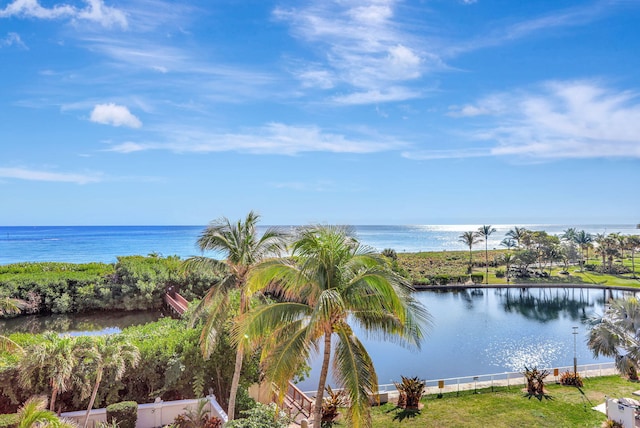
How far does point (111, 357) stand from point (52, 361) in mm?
1545

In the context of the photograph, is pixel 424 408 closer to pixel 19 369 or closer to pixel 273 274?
pixel 273 274

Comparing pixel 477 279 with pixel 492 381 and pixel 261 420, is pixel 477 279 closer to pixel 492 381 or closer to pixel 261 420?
pixel 492 381

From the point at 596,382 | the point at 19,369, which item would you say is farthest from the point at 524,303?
the point at 19,369

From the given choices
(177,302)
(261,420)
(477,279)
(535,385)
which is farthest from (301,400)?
(477,279)

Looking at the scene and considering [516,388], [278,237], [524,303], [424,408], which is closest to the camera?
[278,237]

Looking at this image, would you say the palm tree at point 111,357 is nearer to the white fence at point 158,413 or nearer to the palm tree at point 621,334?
the white fence at point 158,413

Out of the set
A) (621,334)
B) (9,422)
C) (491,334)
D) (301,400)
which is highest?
(621,334)

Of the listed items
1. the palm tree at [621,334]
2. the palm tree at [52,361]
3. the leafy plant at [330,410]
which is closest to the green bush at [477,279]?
the palm tree at [621,334]

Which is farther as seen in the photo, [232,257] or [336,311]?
[232,257]

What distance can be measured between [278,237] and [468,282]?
48.9 metres

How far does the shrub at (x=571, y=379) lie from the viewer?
744 inches

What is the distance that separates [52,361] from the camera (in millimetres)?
12211

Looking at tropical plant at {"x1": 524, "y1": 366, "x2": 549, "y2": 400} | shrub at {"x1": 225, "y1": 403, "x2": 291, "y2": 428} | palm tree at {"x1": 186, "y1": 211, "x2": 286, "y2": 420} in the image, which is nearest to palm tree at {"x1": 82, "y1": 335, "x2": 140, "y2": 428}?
palm tree at {"x1": 186, "y1": 211, "x2": 286, "y2": 420}

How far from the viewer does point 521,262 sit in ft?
206
